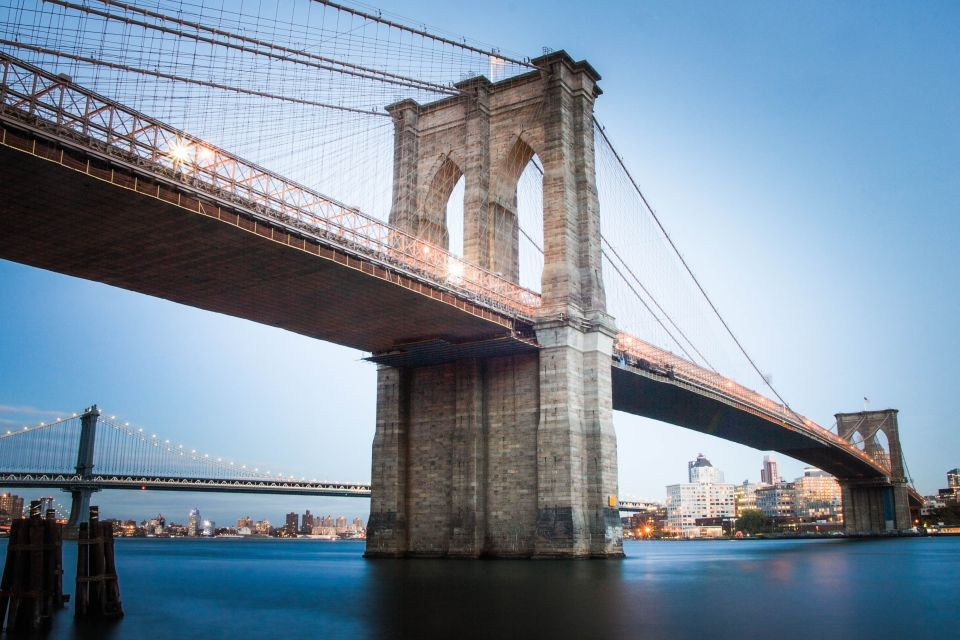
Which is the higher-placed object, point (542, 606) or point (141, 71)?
point (141, 71)

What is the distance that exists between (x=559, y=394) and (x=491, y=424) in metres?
4.61

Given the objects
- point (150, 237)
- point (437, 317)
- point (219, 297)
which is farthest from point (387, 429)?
point (150, 237)

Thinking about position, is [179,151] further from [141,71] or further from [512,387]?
[512,387]

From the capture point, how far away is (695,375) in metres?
58.1


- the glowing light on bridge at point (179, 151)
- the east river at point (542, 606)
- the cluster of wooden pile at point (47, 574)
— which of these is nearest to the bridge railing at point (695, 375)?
the east river at point (542, 606)

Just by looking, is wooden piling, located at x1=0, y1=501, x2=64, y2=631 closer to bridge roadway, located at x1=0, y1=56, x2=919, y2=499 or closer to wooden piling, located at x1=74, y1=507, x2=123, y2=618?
wooden piling, located at x1=74, y1=507, x2=123, y2=618

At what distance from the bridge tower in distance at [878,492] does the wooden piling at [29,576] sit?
345ft

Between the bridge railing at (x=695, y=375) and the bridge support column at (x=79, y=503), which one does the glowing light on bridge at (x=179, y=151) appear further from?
the bridge support column at (x=79, y=503)

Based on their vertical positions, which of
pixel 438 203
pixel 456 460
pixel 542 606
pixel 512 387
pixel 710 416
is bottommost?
pixel 542 606

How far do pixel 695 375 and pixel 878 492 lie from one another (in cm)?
6518

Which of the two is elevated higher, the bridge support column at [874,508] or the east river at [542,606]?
the bridge support column at [874,508]

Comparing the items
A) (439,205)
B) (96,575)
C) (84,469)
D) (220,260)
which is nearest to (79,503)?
(84,469)

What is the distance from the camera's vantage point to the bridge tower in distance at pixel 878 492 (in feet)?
347

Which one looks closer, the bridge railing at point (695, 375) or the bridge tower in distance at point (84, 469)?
the bridge railing at point (695, 375)
